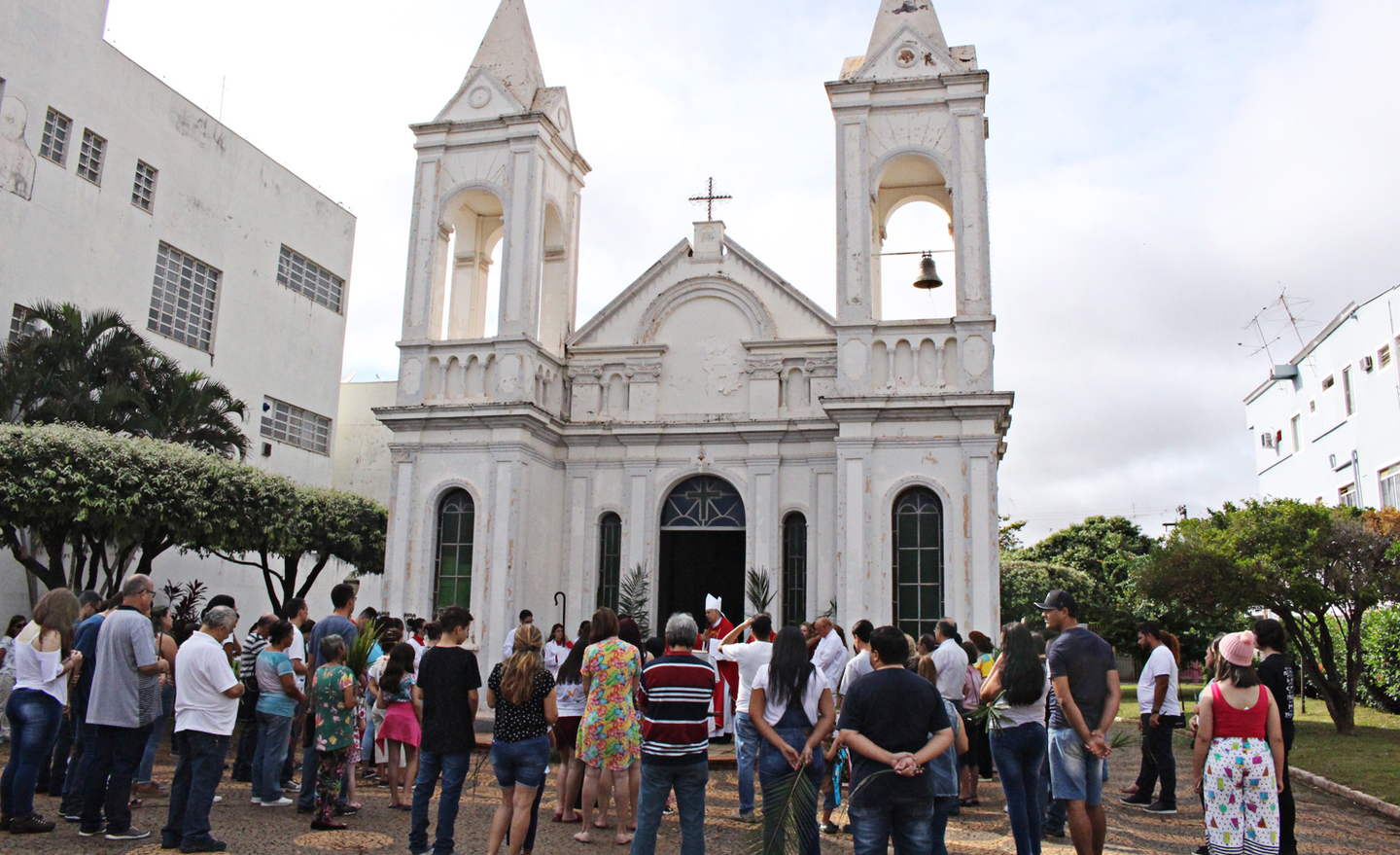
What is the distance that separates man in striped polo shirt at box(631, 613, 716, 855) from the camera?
6.87 meters

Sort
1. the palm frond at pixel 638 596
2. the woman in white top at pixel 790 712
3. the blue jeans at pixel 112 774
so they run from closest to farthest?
the woman in white top at pixel 790 712
the blue jeans at pixel 112 774
the palm frond at pixel 638 596

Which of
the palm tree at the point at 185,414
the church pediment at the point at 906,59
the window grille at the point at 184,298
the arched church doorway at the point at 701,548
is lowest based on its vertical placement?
the arched church doorway at the point at 701,548

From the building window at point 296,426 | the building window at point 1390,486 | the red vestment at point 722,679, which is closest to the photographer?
the red vestment at point 722,679

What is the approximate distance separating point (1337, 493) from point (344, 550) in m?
28.6

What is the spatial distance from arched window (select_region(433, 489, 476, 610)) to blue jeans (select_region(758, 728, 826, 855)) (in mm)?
12272

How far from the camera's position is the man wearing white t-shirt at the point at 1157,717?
10.1 meters

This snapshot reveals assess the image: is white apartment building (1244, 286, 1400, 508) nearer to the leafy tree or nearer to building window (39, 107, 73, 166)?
the leafy tree

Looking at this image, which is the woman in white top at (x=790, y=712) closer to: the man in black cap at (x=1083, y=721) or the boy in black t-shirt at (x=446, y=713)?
the man in black cap at (x=1083, y=721)

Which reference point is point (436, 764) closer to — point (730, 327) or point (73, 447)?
point (73, 447)

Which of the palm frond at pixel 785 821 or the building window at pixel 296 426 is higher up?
the building window at pixel 296 426

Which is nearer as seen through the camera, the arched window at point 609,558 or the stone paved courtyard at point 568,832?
the stone paved courtyard at point 568,832

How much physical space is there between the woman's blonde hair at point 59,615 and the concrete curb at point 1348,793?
38.7ft

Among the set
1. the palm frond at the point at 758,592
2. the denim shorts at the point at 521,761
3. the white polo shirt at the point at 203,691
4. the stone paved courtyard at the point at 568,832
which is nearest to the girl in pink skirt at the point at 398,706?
the stone paved courtyard at the point at 568,832

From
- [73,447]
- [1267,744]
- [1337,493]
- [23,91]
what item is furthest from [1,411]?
[1337,493]
